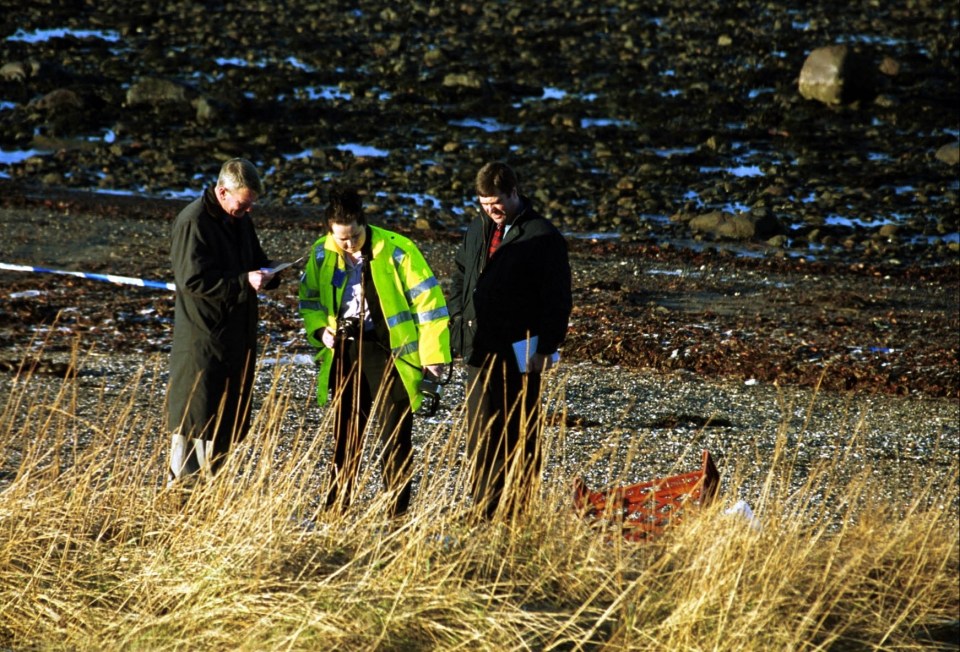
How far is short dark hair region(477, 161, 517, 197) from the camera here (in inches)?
230

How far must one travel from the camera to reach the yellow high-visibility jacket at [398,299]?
6035 millimetres

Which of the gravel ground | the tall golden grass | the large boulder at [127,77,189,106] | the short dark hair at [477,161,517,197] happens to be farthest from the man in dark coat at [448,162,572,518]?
the large boulder at [127,77,189,106]

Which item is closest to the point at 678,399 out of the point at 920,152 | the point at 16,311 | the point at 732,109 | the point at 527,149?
the point at 16,311

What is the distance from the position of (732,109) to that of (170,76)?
49.0 feet

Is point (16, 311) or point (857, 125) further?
point (857, 125)

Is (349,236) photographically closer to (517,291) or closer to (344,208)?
(344,208)

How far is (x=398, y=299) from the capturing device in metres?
6.05

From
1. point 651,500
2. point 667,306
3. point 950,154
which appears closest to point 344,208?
point 651,500

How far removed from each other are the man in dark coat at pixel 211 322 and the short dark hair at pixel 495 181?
100cm

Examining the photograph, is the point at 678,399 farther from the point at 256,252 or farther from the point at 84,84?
the point at 84,84

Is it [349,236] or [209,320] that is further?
[209,320]

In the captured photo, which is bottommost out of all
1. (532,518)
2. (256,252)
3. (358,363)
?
(532,518)

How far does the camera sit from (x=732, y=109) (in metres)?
32.3

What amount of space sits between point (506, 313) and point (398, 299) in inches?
19.9
